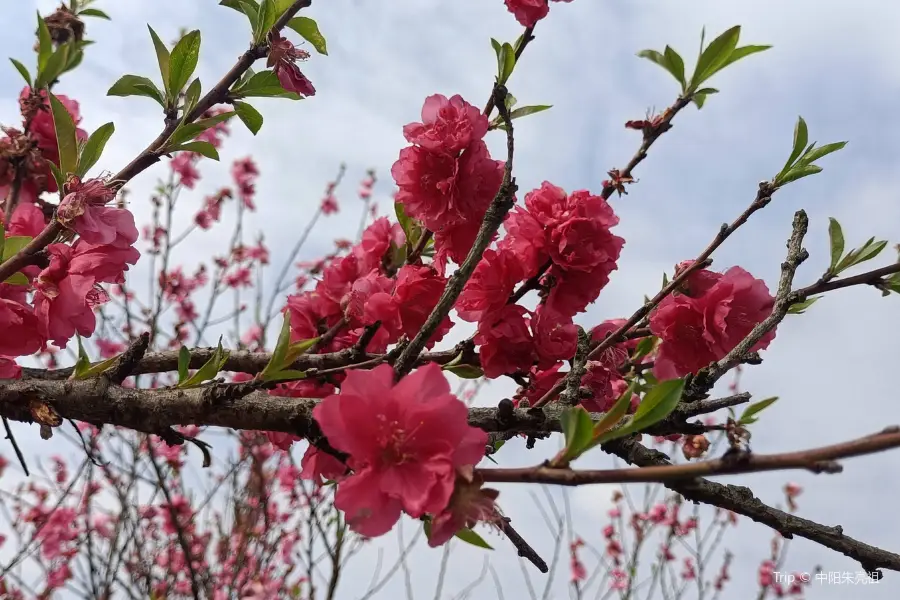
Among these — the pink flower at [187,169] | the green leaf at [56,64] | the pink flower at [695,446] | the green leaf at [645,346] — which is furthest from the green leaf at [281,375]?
the pink flower at [187,169]

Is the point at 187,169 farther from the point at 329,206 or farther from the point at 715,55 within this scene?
the point at 715,55

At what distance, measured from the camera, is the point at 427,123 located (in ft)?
4.54

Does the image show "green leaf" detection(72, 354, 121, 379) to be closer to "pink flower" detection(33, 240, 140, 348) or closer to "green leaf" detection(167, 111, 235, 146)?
"pink flower" detection(33, 240, 140, 348)

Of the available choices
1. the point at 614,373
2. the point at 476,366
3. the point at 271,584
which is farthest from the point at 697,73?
the point at 271,584

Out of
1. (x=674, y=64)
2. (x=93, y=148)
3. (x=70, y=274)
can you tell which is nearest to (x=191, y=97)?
(x=93, y=148)

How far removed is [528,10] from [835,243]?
86 centimetres

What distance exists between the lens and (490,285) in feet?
4.25

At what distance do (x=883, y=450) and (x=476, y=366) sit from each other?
2.75ft

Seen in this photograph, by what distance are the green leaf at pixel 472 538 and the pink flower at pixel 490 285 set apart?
511 mm

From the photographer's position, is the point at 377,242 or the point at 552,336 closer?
the point at 552,336

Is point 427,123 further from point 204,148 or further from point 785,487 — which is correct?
point 785,487

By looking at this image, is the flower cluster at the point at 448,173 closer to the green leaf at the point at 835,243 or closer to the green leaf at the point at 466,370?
the green leaf at the point at 466,370

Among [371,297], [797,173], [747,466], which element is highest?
[797,173]

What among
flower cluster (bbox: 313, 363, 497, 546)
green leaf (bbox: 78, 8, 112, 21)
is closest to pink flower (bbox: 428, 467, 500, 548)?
flower cluster (bbox: 313, 363, 497, 546)
